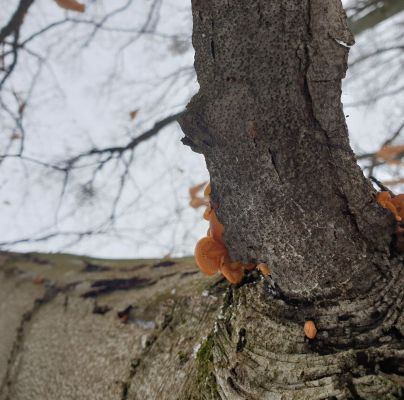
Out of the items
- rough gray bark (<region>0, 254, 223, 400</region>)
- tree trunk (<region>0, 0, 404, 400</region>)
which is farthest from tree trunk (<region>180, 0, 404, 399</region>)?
rough gray bark (<region>0, 254, 223, 400</region>)

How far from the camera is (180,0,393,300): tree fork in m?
1.07

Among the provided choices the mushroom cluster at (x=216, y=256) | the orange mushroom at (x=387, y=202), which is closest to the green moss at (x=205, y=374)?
the mushroom cluster at (x=216, y=256)

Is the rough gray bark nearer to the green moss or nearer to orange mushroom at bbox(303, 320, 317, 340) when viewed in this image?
the green moss

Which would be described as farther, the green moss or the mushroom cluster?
the mushroom cluster

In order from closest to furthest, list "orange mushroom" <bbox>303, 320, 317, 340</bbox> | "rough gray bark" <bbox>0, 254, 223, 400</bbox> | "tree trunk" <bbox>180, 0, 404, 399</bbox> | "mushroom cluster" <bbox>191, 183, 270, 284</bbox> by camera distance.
Result: "tree trunk" <bbox>180, 0, 404, 399</bbox>, "orange mushroom" <bbox>303, 320, 317, 340</bbox>, "mushroom cluster" <bbox>191, 183, 270, 284</bbox>, "rough gray bark" <bbox>0, 254, 223, 400</bbox>

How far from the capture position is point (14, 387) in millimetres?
1948

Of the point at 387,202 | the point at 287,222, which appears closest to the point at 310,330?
the point at 287,222

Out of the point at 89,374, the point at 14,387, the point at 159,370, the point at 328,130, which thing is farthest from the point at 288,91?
the point at 14,387

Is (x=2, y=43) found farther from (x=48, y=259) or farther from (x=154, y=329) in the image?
(x=154, y=329)

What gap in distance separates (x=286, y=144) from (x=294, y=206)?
0.17 m

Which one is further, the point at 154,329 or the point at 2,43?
the point at 2,43

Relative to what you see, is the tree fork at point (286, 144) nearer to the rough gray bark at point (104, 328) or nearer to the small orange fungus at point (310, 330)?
the small orange fungus at point (310, 330)

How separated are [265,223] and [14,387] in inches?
58.2

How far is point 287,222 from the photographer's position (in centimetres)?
120
